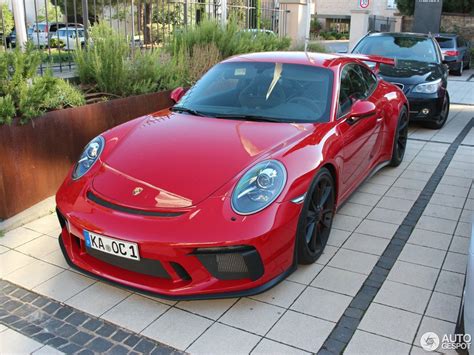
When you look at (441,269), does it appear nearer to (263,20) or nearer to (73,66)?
(73,66)

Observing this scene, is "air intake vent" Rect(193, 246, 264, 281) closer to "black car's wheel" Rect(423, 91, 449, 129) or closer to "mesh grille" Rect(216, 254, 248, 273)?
"mesh grille" Rect(216, 254, 248, 273)

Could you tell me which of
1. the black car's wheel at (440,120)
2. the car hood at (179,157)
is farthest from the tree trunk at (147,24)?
the black car's wheel at (440,120)

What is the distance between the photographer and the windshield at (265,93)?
3.79 m

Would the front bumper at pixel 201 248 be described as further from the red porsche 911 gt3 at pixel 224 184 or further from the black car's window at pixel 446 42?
the black car's window at pixel 446 42

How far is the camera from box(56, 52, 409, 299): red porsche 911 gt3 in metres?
2.72

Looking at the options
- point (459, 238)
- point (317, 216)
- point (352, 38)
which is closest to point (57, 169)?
point (317, 216)

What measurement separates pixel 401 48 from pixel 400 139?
3.34 metres

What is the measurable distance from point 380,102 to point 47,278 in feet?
11.7

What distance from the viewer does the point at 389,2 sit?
45156 millimetres

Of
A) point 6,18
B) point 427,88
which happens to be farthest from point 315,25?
point 6,18

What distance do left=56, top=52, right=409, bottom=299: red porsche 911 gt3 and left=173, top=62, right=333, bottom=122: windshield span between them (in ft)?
0.04

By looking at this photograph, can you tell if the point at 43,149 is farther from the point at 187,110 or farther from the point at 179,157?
the point at 179,157

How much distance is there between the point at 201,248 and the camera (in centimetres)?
267

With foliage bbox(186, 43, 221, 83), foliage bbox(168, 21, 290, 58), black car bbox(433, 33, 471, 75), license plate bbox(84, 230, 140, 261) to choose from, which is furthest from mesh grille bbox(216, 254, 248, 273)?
black car bbox(433, 33, 471, 75)
